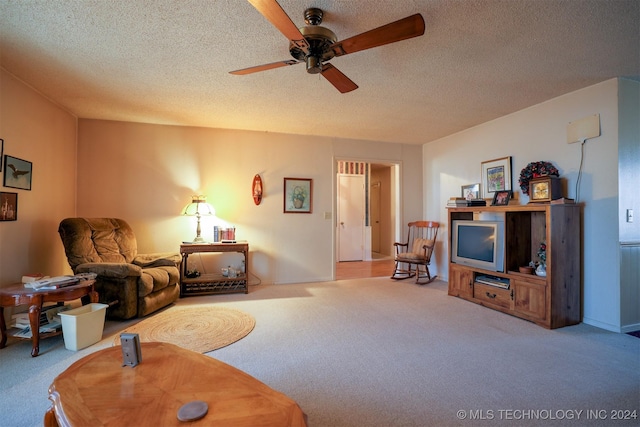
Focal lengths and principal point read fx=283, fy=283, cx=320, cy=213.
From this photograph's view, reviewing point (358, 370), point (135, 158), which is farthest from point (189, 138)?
point (358, 370)

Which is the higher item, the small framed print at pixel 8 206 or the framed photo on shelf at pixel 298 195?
the framed photo on shelf at pixel 298 195

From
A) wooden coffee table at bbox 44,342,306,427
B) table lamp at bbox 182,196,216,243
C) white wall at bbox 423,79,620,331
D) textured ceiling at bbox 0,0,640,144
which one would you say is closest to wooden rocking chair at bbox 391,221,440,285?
white wall at bbox 423,79,620,331

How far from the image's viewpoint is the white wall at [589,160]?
2.73 m

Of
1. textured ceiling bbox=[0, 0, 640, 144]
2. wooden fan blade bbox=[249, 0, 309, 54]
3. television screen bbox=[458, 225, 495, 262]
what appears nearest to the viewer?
wooden fan blade bbox=[249, 0, 309, 54]

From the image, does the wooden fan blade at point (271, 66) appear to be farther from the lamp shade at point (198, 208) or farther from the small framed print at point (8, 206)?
the small framed print at point (8, 206)

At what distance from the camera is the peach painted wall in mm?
2693

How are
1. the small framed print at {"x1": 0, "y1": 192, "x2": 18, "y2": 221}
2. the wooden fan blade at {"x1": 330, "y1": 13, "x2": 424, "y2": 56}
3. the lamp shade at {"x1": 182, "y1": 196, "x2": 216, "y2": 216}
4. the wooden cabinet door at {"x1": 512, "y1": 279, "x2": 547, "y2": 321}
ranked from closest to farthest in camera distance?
the wooden fan blade at {"x1": 330, "y1": 13, "x2": 424, "y2": 56}
the small framed print at {"x1": 0, "y1": 192, "x2": 18, "y2": 221}
the wooden cabinet door at {"x1": 512, "y1": 279, "x2": 547, "y2": 321}
the lamp shade at {"x1": 182, "y1": 196, "x2": 216, "y2": 216}

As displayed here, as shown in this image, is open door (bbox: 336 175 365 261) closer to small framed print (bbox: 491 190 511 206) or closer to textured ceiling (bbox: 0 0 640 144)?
textured ceiling (bbox: 0 0 640 144)

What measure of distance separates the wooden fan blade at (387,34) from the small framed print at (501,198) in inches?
108

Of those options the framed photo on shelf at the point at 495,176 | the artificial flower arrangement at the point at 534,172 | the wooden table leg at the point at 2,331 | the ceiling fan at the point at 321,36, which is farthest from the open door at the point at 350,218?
the wooden table leg at the point at 2,331

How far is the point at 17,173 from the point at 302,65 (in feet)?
9.81

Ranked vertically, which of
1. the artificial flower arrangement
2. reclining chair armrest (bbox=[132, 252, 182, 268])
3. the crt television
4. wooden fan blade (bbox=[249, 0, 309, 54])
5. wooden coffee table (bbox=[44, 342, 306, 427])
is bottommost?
wooden coffee table (bbox=[44, 342, 306, 427])

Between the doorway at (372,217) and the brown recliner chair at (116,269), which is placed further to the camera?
the doorway at (372,217)

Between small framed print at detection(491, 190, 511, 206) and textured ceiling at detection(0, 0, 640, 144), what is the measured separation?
41.2 inches
